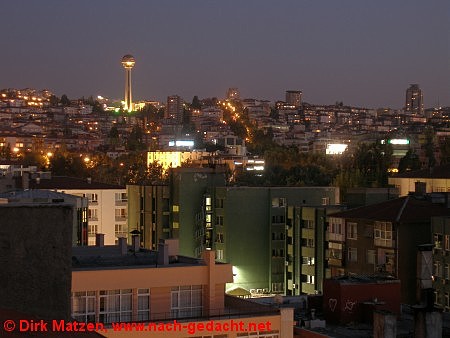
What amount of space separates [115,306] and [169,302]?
0.70 m

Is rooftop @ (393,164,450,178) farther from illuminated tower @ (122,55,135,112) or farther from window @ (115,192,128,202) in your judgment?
illuminated tower @ (122,55,135,112)

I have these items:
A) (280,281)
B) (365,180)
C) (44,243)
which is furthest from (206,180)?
(44,243)

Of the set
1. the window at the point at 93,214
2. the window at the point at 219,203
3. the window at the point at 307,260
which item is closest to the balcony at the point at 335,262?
the window at the point at 307,260

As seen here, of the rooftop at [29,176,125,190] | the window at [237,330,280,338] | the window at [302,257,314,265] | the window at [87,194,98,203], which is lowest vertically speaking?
the window at [302,257,314,265]

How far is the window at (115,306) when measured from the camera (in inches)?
503

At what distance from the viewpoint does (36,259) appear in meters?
5.83

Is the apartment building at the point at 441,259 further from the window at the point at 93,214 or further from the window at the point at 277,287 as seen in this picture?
the window at the point at 93,214

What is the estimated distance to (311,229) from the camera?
3219cm

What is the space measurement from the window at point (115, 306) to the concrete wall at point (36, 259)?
Result: 22.4 feet

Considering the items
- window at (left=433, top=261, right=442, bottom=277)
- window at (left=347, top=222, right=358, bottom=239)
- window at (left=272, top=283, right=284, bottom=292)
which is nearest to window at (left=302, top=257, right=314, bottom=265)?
window at (left=272, top=283, right=284, bottom=292)

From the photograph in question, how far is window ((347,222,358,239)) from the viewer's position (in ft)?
91.0

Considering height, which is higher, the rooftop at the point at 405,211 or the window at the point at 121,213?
the rooftop at the point at 405,211

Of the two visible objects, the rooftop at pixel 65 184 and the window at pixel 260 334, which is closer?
the window at pixel 260 334

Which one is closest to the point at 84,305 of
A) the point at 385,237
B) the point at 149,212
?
the point at 385,237
